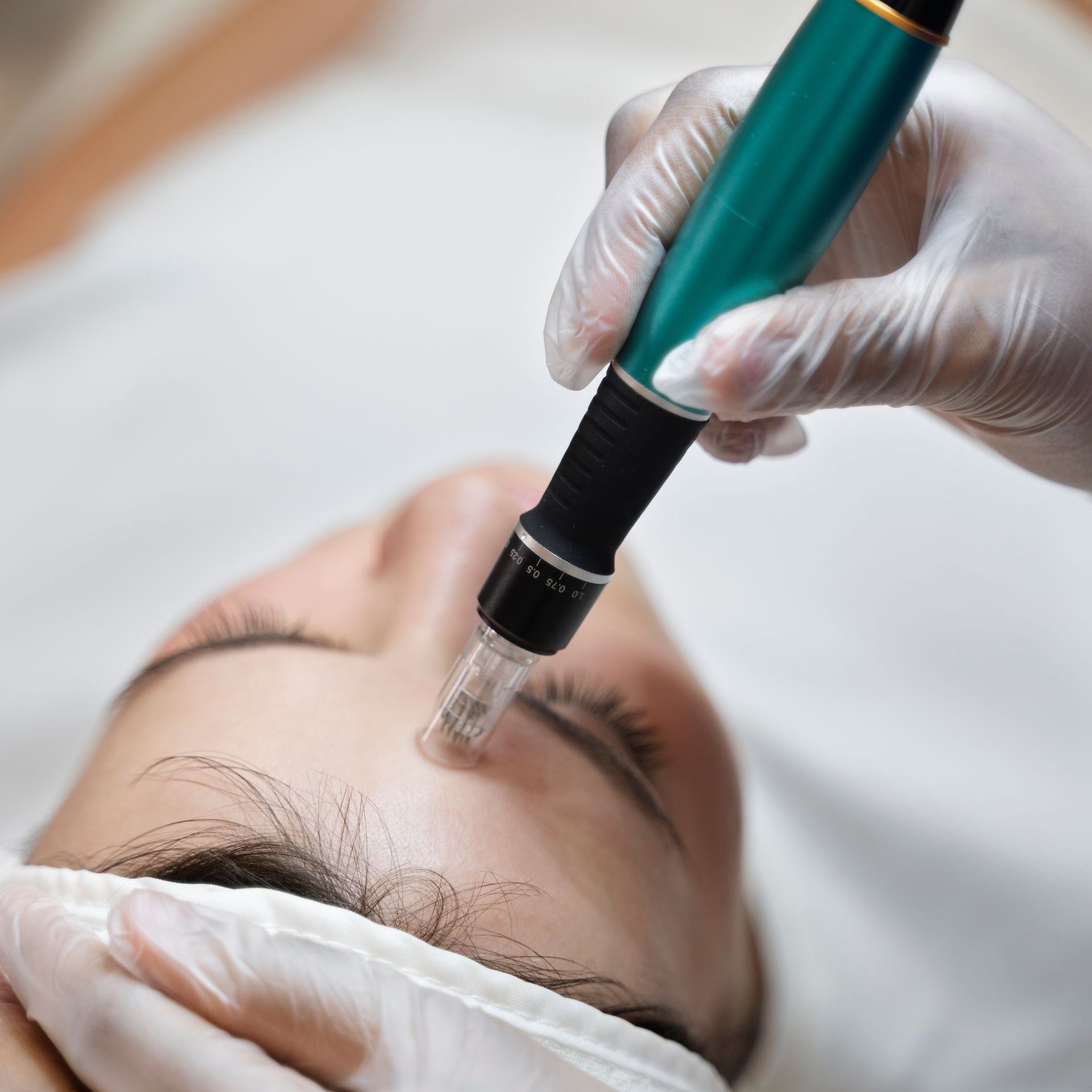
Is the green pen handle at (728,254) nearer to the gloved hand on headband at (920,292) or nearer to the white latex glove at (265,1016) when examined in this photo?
the gloved hand on headband at (920,292)

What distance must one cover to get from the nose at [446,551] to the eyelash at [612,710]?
85 millimetres

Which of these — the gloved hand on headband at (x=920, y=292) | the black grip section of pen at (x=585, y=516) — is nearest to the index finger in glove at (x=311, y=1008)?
the black grip section of pen at (x=585, y=516)

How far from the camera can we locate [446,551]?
91 centimetres

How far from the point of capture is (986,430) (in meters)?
0.80

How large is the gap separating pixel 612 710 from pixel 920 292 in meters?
0.38

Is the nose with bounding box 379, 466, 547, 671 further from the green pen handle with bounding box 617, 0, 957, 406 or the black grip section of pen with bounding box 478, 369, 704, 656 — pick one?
the green pen handle with bounding box 617, 0, 957, 406

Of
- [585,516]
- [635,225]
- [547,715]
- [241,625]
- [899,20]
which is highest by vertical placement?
[899,20]

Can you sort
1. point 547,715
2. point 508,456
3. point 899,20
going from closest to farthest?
point 899,20 < point 547,715 < point 508,456

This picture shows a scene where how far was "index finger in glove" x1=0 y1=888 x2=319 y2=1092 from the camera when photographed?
1.70ft

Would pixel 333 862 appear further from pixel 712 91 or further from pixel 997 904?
pixel 997 904

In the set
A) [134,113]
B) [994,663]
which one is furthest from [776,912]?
[134,113]

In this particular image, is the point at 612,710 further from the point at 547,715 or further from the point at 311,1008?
the point at 311,1008

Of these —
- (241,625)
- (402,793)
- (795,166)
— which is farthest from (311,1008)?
(795,166)

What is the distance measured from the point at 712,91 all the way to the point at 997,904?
0.78m
